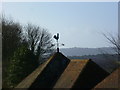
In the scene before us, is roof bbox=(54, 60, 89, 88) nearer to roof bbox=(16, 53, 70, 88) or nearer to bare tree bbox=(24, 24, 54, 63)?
roof bbox=(16, 53, 70, 88)

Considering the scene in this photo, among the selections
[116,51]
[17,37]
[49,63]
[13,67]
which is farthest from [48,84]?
[17,37]

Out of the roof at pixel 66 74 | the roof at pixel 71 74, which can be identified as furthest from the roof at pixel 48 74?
the roof at pixel 71 74

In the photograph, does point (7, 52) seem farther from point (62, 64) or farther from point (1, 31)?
point (62, 64)

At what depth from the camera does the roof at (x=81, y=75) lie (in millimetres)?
15856

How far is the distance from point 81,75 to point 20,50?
43.9ft

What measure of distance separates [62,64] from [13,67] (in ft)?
33.6

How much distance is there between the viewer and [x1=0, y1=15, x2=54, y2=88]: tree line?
2633 cm

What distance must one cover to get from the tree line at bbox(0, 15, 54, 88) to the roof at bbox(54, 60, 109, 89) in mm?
8566

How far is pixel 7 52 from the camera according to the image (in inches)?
1650

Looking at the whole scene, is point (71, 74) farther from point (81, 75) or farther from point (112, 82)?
point (112, 82)

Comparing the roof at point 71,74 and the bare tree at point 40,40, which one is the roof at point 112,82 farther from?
the bare tree at point 40,40

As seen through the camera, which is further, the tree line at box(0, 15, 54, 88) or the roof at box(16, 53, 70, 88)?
the tree line at box(0, 15, 54, 88)

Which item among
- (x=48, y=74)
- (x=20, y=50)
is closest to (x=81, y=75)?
(x=48, y=74)

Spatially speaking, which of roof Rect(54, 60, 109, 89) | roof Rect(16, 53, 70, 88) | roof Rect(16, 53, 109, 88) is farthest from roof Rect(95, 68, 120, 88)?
roof Rect(16, 53, 70, 88)
